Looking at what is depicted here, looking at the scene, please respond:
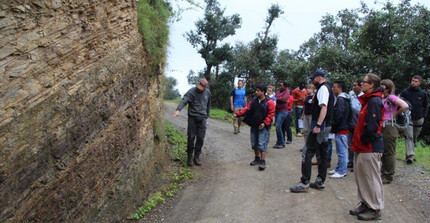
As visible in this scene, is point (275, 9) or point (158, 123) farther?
point (275, 9)

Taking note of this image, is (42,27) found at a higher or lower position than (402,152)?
higher

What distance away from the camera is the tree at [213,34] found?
975 inches

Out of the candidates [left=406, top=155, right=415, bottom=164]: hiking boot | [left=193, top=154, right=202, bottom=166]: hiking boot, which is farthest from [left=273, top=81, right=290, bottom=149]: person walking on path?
[left=406, top=155, right=415, bottom=164]: hiking boot

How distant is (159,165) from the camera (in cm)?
803

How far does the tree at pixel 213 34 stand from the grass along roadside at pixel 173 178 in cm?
1407

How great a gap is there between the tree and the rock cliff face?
59.9ft

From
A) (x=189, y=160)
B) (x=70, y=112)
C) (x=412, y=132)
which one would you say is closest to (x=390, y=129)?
(x=412, y=132)

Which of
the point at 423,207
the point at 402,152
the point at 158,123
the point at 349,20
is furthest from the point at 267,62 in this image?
the point at 423,207

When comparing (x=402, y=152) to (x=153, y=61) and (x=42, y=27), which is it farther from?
(x=42, y=27)

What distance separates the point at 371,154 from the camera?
530 centimetres

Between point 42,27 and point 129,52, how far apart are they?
2.41 meters

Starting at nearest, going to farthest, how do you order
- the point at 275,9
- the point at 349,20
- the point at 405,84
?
the point at 405,84 < the point at 275,9 < the point at 349,20

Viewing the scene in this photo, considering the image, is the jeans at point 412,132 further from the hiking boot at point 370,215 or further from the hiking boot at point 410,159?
the hiking boot at point 370,215

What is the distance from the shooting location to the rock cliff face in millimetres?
3758
